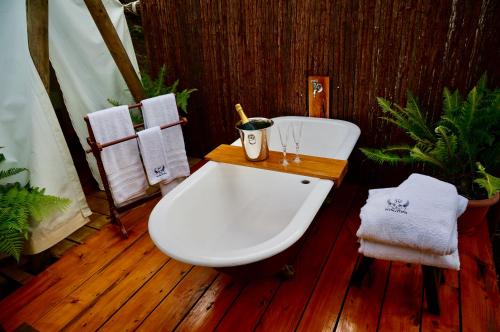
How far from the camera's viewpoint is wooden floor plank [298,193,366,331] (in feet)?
5.06

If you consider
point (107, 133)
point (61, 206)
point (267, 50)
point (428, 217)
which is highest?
point (267, 50)

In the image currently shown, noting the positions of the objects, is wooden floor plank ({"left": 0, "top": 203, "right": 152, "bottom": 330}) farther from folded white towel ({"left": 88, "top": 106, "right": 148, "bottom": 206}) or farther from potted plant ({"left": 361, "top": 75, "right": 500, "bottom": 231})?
potted plant ({"left": 361, "top": 75, "right": 500, "bottom": 231})

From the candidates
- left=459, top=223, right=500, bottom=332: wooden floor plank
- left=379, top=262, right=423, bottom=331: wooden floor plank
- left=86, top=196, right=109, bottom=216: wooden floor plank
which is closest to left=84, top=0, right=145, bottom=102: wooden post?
left=86, top=196, right=109, bottom=216: wooden floor plank

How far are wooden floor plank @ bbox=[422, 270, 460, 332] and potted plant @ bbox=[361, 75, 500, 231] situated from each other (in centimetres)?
38

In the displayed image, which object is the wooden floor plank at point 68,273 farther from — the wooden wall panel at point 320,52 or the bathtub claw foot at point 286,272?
the wooden wall panel at point 320,52

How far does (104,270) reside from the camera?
78.5 inches

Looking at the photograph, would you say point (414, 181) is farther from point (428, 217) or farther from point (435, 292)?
point (435, 292)

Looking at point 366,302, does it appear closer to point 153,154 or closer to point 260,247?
point 260,247

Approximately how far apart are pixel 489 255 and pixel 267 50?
202 centimetres

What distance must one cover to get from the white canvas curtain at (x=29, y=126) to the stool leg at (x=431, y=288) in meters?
2.33

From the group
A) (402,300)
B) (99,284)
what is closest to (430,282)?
(402,300)

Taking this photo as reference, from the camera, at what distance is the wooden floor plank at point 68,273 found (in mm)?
1758

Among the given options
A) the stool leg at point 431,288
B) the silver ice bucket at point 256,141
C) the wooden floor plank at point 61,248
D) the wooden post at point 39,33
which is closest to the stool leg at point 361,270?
the stool leg at point 431,288

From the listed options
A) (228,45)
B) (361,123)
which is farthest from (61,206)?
(361,123)
